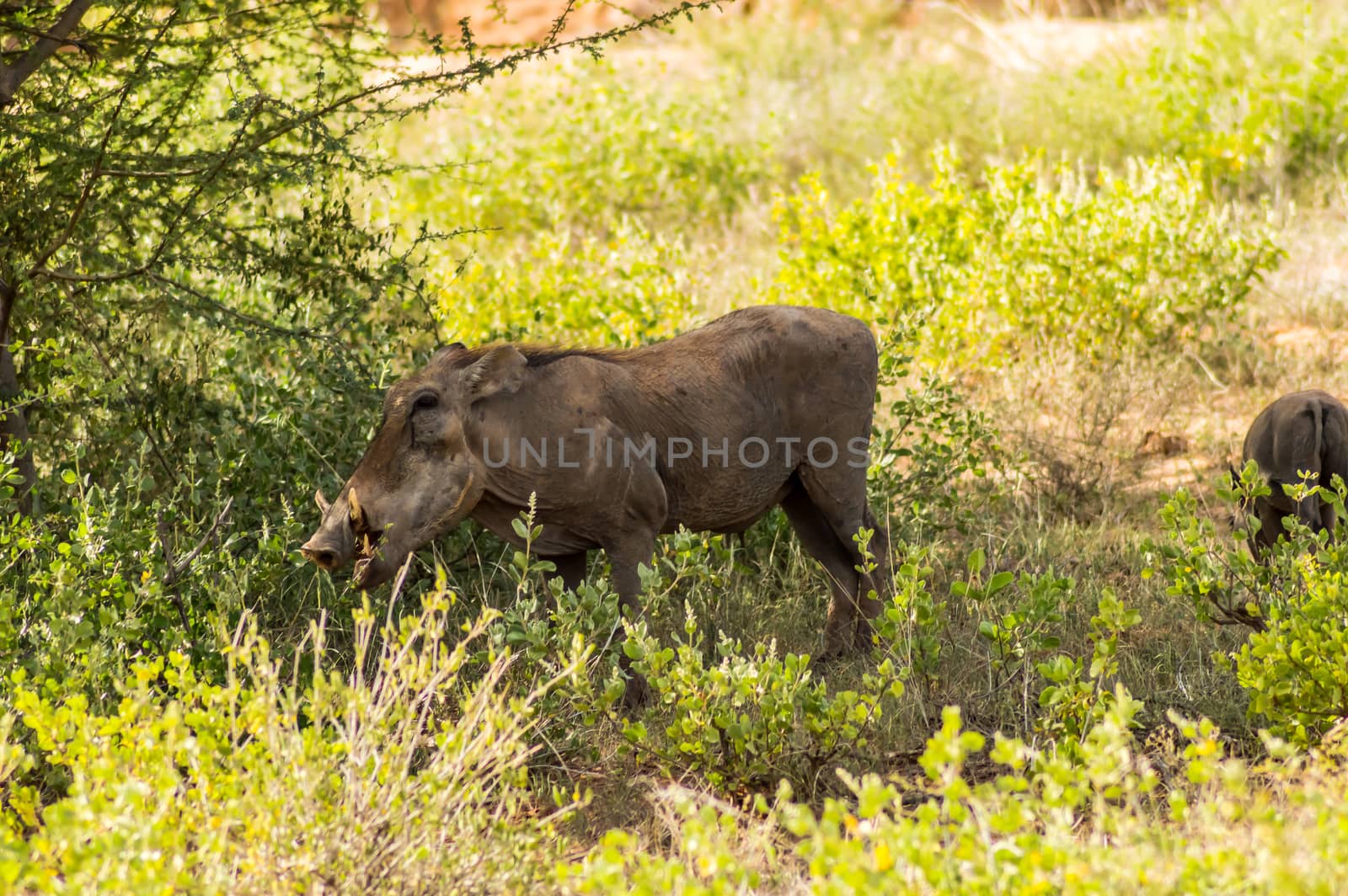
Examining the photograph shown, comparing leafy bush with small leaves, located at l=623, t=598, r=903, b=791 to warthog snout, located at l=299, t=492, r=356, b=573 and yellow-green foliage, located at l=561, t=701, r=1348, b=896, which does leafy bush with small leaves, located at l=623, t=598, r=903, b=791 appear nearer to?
yellow-green foliage, located at l=561, t=701, r=1348, b=896

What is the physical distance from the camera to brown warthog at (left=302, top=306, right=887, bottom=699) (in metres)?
4.79

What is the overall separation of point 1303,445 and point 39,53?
5.16 metres

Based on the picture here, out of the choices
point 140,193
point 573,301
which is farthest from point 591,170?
point 140,193

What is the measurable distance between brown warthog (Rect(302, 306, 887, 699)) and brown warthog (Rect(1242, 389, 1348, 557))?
167 centimetres

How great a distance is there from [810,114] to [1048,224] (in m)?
6.67

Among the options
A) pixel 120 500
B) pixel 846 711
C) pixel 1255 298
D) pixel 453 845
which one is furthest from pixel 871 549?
pixel 1255 298

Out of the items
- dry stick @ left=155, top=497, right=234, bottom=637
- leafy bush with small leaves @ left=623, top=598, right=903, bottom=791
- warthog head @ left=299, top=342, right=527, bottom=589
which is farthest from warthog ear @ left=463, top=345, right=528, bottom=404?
leafy bush with small leaves @ left=623, top=598, right=903, bottom=791

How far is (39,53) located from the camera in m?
5.59

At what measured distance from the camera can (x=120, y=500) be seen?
5914mm

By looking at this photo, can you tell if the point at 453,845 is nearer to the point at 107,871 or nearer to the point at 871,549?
the point at 107,871

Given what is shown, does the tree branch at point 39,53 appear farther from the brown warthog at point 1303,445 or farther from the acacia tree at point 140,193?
the brown warthog at point 1303,445

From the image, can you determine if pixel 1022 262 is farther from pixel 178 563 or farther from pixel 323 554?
pixel 178 563

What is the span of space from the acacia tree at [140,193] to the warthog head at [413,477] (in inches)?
44.3

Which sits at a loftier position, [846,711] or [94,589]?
[94,589]
